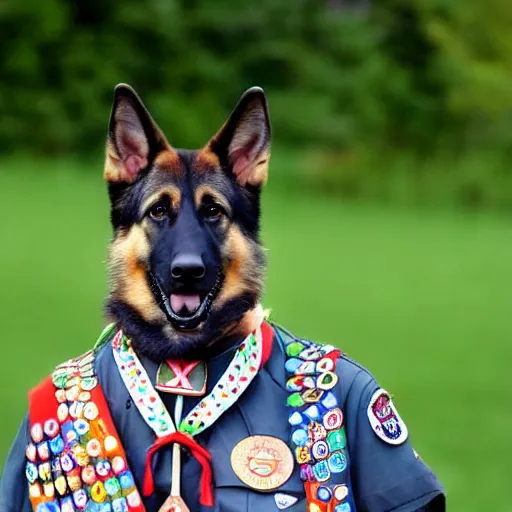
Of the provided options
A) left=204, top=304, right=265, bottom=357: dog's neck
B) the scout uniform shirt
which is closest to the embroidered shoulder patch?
the scout uniform shirt

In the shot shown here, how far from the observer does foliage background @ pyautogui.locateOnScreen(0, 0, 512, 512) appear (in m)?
11.1

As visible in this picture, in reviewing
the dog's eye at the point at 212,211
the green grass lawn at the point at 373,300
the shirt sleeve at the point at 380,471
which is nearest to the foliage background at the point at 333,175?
the green grass lawn at the point at 373,300

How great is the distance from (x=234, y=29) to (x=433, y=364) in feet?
78.9

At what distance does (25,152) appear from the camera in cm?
3009

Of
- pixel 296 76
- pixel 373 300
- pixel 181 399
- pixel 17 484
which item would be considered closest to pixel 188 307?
pixel 181 399

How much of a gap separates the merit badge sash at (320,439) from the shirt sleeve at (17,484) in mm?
782

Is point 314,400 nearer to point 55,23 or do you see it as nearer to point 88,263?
point 88,263

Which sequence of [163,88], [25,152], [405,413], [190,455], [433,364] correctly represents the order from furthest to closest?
1. [163,88]
2. [25,152]
3. [433,364]
4. [405,413]
5. [190,455]

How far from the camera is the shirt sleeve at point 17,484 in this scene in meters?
3.29

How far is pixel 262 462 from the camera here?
3.13 meters

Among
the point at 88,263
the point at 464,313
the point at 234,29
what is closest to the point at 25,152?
the point at 234,29

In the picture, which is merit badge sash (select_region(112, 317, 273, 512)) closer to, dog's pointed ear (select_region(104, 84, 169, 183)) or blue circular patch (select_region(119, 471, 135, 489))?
blue circular patch (select_region(119, 471, 135, 489))

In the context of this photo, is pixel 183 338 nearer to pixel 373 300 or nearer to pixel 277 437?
pixel 277 437

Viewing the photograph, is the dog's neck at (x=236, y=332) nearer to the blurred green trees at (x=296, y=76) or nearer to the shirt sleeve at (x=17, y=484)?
the shirt sleeve at (x=17, y=484)
